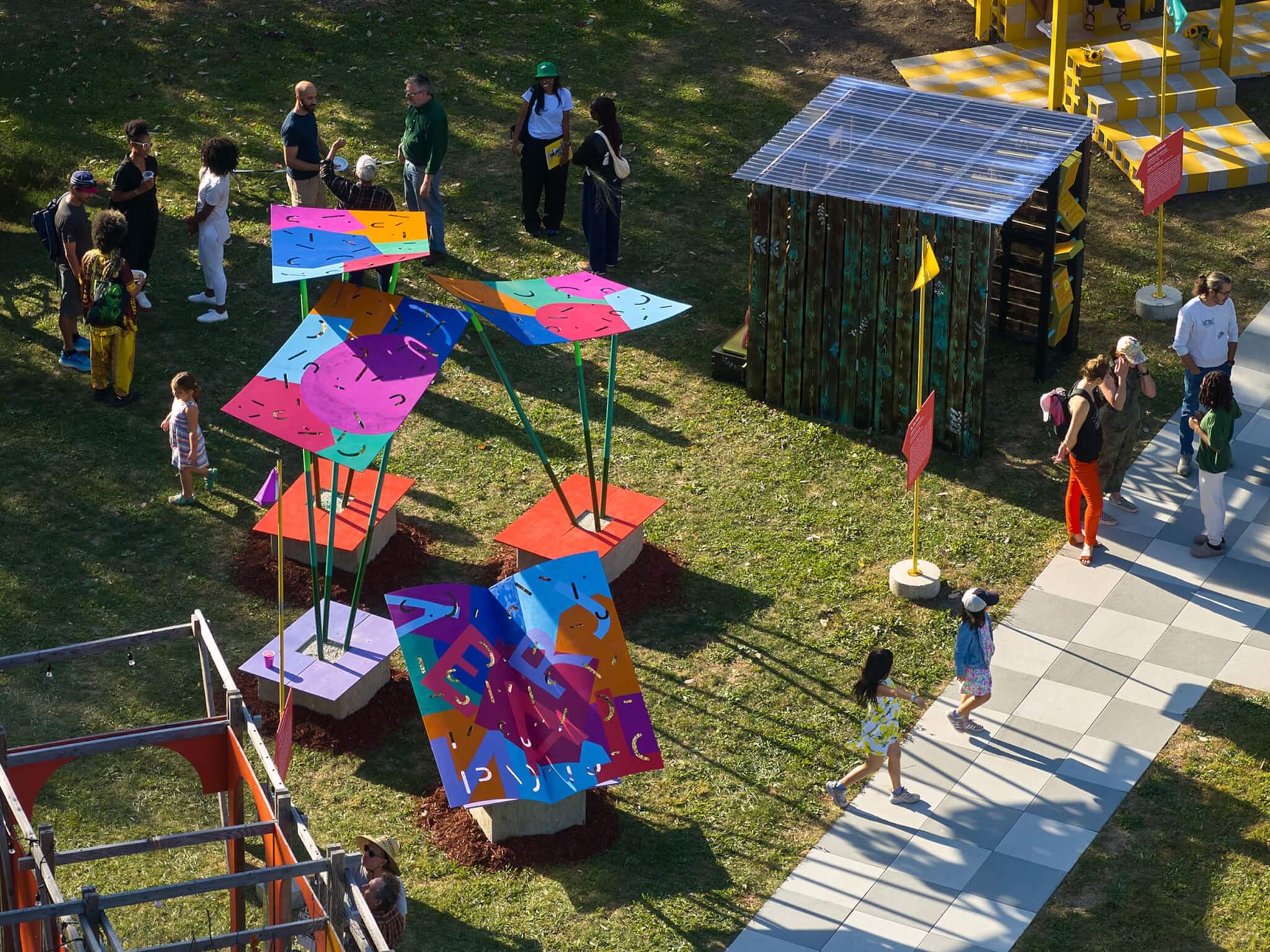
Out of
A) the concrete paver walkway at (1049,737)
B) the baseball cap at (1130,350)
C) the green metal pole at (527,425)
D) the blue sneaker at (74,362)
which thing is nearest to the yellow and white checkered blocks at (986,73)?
the concrete paver walkway at (1049,737)

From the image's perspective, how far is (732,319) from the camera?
17.9m

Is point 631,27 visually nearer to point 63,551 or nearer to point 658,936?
point 63,551

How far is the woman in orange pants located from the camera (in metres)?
14.2

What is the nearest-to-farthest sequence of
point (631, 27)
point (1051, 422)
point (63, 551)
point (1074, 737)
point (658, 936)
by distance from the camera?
point (658, 936) → point (1074, 737) → point (63, 551) → point (1051, 422) → point (631, 27)

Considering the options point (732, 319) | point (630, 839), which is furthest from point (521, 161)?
point (630, 839)

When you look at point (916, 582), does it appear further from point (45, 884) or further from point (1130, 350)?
point (45, 884)

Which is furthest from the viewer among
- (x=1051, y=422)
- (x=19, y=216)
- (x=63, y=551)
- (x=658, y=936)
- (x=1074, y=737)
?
(x=19, y=216)

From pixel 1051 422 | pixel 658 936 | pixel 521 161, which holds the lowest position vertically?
pixel 658 936

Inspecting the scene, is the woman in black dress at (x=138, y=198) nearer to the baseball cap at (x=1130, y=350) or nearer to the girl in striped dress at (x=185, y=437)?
the girl in striped dress at (x=185, y=437)

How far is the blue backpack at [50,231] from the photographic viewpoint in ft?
55.3

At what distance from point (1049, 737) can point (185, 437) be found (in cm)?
728

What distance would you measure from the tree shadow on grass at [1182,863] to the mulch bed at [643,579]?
392 cm

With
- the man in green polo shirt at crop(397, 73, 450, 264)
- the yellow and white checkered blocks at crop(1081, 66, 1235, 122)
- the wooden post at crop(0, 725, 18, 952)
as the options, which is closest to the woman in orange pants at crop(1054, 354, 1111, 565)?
the yellow and white checkered blocks at crop(1081, 66, 1235, 122)

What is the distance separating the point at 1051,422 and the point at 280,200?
888cm
